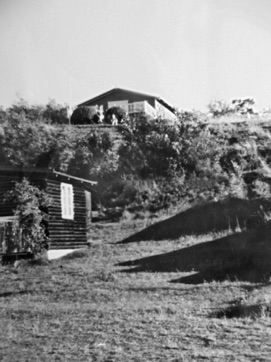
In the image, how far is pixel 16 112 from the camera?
4523 mm

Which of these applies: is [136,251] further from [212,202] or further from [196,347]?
[196,347]

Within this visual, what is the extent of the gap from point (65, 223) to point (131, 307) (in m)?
1.13

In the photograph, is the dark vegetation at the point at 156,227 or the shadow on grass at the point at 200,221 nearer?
the dark vegetation at the point at 156,227

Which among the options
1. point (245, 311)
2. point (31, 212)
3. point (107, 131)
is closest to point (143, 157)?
point (107, 131)

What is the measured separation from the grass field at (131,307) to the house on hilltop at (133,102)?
1.24 meters

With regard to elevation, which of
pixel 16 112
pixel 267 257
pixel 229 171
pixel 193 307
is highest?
pixel 16 112

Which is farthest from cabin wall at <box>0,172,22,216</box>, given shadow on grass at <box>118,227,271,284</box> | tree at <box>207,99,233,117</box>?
tree at <box>207,99,233,117</box>

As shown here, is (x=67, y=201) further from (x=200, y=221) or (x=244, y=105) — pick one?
(x=244, y=105)

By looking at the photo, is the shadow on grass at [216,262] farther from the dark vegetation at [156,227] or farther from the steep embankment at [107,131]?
the steep embankment at [107,131]

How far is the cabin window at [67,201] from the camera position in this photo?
4498mm

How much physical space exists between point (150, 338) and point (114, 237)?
1.24 metres

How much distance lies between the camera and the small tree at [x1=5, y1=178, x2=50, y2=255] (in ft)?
14.4

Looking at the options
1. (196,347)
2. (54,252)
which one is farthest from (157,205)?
(196,347)

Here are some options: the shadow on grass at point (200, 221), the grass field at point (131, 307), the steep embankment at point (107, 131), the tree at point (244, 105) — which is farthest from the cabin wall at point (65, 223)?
the tree at point (244, 105)
